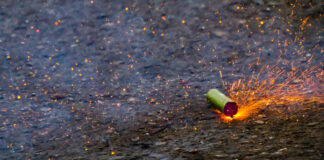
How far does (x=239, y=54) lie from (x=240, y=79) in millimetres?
485

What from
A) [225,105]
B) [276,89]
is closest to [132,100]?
[225,105]

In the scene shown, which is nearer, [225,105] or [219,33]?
[225,105]

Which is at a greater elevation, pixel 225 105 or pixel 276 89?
pixel 276 89

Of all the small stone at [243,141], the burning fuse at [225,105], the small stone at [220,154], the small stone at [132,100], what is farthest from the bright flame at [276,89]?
the small stone at [132,100]

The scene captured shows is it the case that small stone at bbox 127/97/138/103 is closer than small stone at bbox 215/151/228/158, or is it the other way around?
small stone at bbox 215/151/228/158

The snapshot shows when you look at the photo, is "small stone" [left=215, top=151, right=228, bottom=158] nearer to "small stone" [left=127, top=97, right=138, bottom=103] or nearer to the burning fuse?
the burning fuse

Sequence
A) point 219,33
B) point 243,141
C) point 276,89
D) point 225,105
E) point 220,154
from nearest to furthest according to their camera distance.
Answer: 1. point 220,154
2. point 243,141
3. point 225,105
4. point 276,89
5. point 219,33

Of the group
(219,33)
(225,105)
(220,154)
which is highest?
(219,33)

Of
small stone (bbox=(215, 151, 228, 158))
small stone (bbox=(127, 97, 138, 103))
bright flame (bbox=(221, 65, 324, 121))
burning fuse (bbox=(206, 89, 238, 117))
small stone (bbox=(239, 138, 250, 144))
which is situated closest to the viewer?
small stone (bbox=(215, 151, 228, 158))

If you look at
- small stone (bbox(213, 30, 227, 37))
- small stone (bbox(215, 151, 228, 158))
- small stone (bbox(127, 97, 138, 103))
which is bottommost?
small stone (bbox(215, 151, 228, 158))

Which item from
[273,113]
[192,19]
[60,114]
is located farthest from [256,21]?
[60,114]

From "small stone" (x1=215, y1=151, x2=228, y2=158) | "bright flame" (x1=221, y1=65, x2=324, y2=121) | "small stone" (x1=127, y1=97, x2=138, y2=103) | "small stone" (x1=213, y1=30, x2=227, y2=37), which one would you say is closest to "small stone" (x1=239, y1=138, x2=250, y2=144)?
"small stone" (x1=215, y1=151, x2=228, y2=158)

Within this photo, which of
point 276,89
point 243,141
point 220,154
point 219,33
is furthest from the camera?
point 219,33

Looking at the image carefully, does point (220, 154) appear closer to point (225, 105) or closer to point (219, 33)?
point (225, 105)
